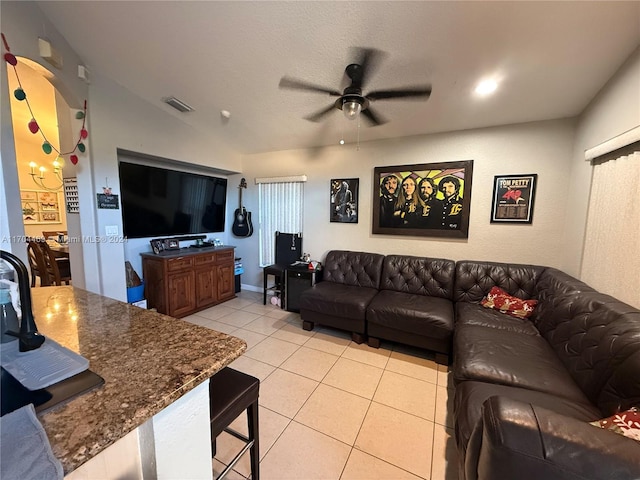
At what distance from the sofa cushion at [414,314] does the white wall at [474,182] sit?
0.81 metres

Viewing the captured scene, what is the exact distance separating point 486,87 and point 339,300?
2.46m

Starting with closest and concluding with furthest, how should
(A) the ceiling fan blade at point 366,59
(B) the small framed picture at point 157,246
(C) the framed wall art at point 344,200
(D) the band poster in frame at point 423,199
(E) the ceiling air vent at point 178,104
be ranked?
1. (A) the ceiling fan blade at point 366,59
2. (E) the ceiling air vent at point 178,104
3. (D) the band poster in frame at point 423,199
4. (B) the small framed picture at point 157,246
5. (C) the framed wall art at point 344,200

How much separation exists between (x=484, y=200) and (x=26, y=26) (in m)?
4.27

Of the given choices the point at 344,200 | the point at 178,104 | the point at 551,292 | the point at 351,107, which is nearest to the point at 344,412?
the point at 551,292

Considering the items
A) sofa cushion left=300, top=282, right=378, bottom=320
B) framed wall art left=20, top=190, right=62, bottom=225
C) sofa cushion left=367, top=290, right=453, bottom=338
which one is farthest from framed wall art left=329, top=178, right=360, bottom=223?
framed wall art left=20, top=190, right=62, bottom=225

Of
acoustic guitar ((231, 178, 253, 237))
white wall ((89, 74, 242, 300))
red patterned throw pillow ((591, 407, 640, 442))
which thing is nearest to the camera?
red patterned throw pillow ((591, 407, 640, 442))

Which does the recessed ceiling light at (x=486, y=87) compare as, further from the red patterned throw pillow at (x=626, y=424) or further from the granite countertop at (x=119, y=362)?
the granite countertop at (x=119, y=362)

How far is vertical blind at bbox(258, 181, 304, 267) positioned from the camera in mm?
4117

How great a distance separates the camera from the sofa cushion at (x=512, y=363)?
1.48m

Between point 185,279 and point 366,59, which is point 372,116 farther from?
point 185,279

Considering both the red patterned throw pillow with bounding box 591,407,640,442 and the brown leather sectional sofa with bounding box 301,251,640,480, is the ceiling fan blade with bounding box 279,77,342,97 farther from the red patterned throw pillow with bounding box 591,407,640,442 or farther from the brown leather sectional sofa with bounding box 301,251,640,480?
the red patterned throw pillow with bounding box 591,407,640,442

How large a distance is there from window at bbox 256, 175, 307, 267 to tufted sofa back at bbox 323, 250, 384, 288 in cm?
87

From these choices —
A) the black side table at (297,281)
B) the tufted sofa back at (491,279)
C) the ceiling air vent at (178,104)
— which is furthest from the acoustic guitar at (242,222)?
the tufted sofa back at (491,279)

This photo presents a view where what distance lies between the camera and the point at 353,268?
350 centimetres
